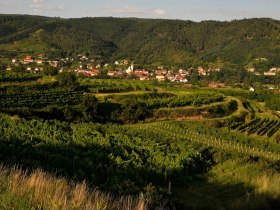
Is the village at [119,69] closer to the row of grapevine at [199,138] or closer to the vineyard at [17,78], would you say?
the vineyard at [17,78]

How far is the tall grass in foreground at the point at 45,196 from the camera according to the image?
4.72m

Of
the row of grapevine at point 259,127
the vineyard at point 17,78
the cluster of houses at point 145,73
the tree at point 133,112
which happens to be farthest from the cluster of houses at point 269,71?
the vineyard at point 17,78

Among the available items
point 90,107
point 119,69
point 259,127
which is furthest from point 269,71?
point 90,107

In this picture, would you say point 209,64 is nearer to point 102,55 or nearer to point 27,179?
point 102,55

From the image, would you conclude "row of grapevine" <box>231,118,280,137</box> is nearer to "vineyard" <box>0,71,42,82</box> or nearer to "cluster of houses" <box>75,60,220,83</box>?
"vineyard" <box>0,71,42,82</box>

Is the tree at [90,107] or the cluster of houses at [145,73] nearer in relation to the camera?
the tree at [90,107]

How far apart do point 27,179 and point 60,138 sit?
2094 cm

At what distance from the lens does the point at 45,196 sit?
16.4ft

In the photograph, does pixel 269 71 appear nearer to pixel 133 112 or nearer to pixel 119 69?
pixel 119 69

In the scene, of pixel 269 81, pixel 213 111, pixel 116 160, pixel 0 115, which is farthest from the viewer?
pixel 269 81

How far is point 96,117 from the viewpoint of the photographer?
46406 mm

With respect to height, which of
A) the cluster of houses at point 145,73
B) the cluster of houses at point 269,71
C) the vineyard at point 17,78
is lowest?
the cluster of houses at point 145,73

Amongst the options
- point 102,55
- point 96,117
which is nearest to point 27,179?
point 96,117

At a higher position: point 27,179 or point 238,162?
point 27,179
